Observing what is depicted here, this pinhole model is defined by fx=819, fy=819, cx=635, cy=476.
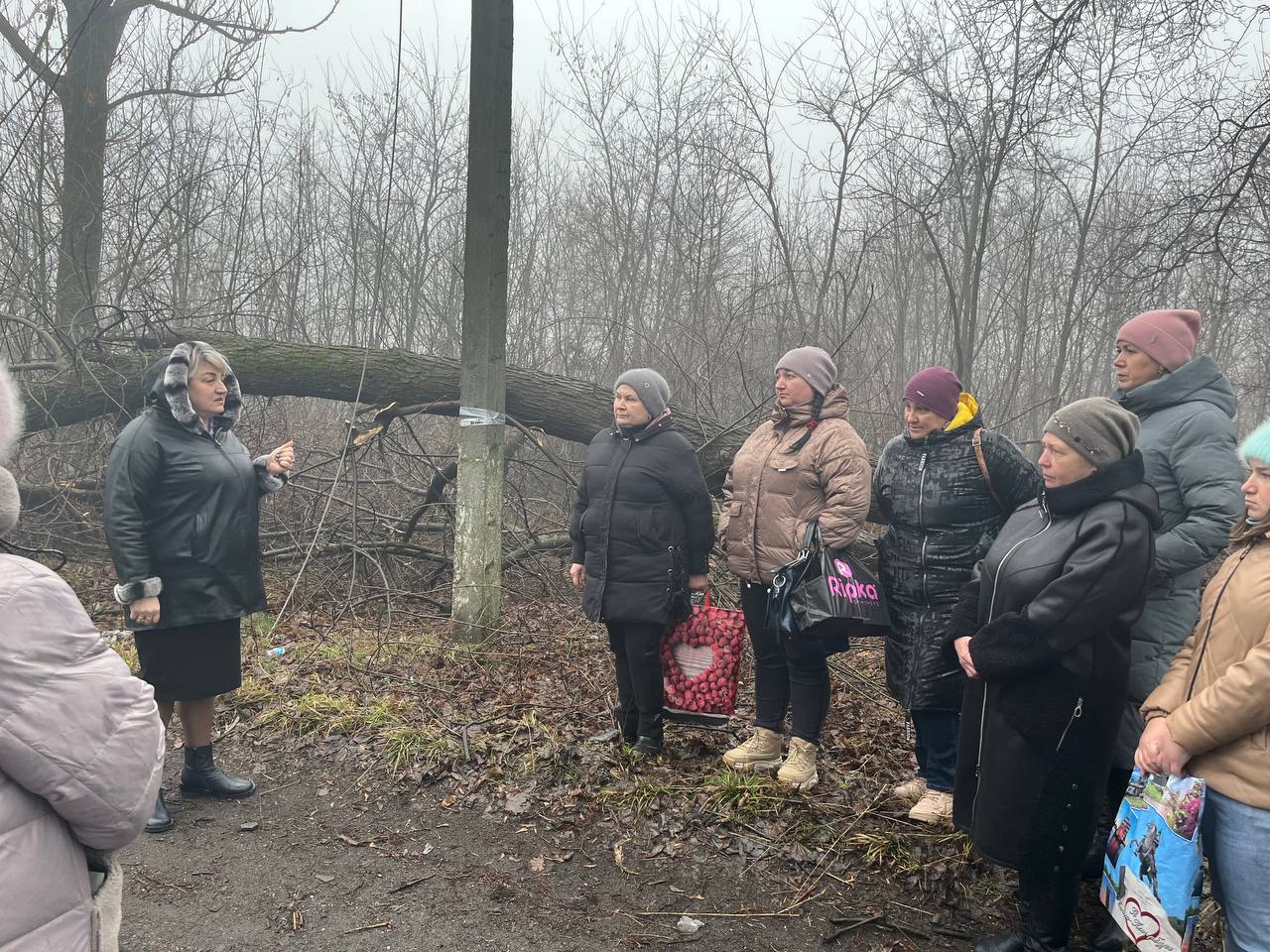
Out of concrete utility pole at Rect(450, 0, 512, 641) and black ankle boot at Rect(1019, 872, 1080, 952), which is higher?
concrete utility pole at Rect(450, 0, 512, 641)

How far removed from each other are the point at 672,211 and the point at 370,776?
12574mm

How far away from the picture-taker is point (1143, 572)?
2682mm

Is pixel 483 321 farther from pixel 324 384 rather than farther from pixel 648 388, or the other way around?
pixel 324 384

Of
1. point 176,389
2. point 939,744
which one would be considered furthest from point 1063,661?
point 176,389

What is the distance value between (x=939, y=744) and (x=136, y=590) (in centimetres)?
369

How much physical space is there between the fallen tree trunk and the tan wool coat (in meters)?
5.45

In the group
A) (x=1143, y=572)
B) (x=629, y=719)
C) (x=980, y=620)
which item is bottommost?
(x=629, y=719)

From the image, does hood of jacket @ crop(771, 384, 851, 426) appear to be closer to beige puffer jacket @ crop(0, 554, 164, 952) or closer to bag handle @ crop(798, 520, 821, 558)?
bag handle @ crop(798, 520, 821, 558)

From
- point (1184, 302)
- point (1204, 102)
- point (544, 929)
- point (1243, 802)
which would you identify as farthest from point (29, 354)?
point (1184, 302)

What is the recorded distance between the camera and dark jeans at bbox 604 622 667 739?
14.0 ft

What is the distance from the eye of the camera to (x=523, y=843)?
12.4 feet

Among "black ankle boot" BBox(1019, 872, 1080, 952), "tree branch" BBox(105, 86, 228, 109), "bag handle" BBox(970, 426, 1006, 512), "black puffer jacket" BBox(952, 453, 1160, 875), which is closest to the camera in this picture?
"black puffer jacket" BBox(952, 453, 1160, 875)

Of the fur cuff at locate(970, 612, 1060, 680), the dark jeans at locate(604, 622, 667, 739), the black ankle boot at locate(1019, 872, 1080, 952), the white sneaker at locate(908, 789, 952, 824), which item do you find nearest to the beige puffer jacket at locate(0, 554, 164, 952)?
the fur cuff at locate(970, 612, 1060, 680)

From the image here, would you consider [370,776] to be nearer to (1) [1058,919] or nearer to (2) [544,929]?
(2) [544,929]
